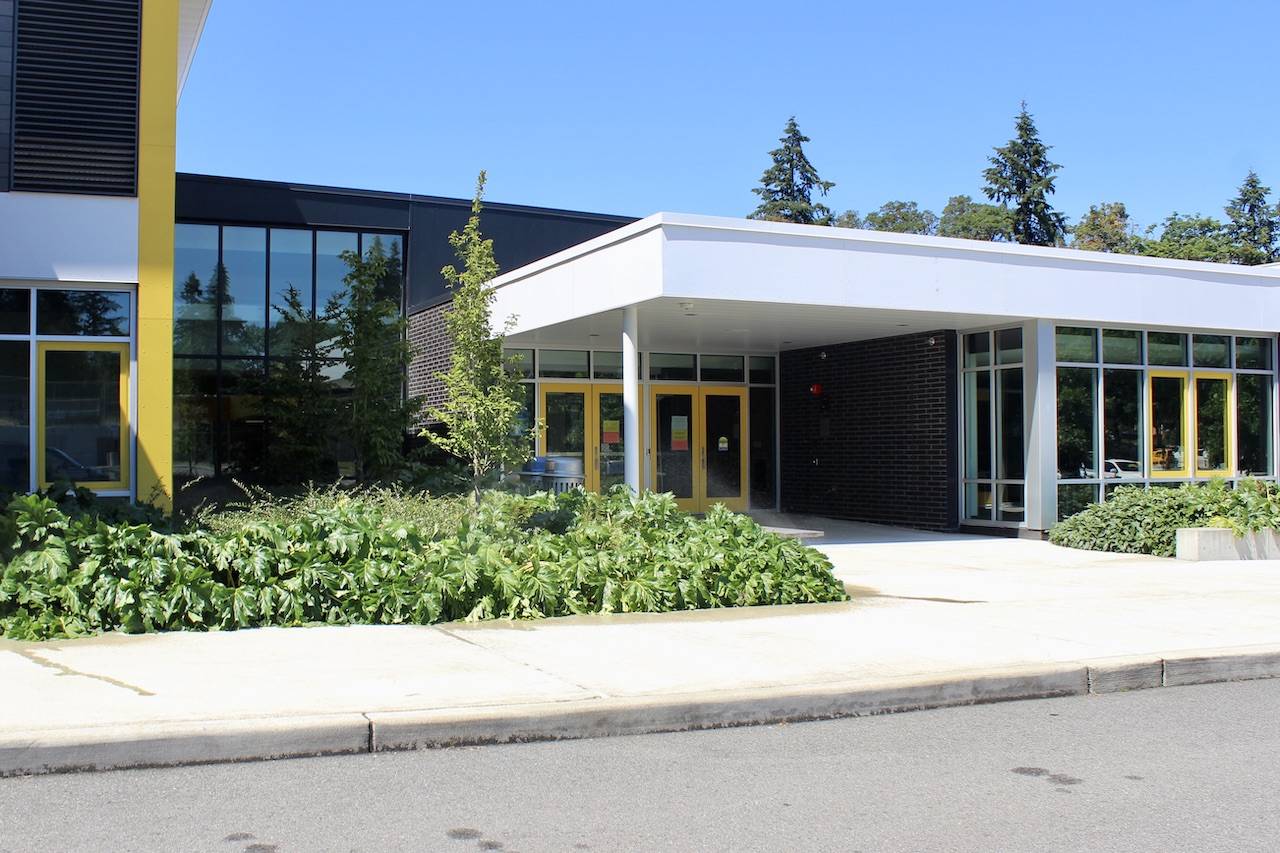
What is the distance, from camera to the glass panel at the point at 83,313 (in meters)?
13.2

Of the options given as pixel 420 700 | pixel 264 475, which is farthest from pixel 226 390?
pixel 420 700

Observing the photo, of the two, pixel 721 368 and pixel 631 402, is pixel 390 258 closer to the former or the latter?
pixel 721 368

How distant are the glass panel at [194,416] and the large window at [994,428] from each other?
11.8m

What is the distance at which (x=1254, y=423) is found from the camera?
62.9ft

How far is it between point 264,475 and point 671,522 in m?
8.60


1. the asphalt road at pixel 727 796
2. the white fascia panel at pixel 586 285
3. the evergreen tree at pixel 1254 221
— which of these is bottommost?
the asphalt road at pixel 727 796

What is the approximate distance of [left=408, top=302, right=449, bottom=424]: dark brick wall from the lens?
1980 centimetres

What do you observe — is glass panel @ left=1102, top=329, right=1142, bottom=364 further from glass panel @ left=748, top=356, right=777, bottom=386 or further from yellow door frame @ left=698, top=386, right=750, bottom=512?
yellow door frame @ left=698, top=386, right=750, bottom=512

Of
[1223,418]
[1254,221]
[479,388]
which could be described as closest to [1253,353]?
[1223,418]

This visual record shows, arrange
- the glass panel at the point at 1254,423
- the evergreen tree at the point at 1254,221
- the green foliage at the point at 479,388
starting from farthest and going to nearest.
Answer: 1. the evergreen tree at the point at 1254,221
2. the glass panel at the point at 1254,423
3. the green foliage at the point at 479,388

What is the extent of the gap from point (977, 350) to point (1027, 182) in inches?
1611

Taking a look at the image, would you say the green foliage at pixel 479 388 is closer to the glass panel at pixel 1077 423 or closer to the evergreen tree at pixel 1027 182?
the glass panel at pixel 1077 423

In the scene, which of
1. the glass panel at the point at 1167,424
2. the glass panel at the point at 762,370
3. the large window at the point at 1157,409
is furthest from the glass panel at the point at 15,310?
the glass panel at the point at 1167,424

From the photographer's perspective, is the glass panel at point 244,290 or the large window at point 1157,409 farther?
the glass panel at point 244,290
